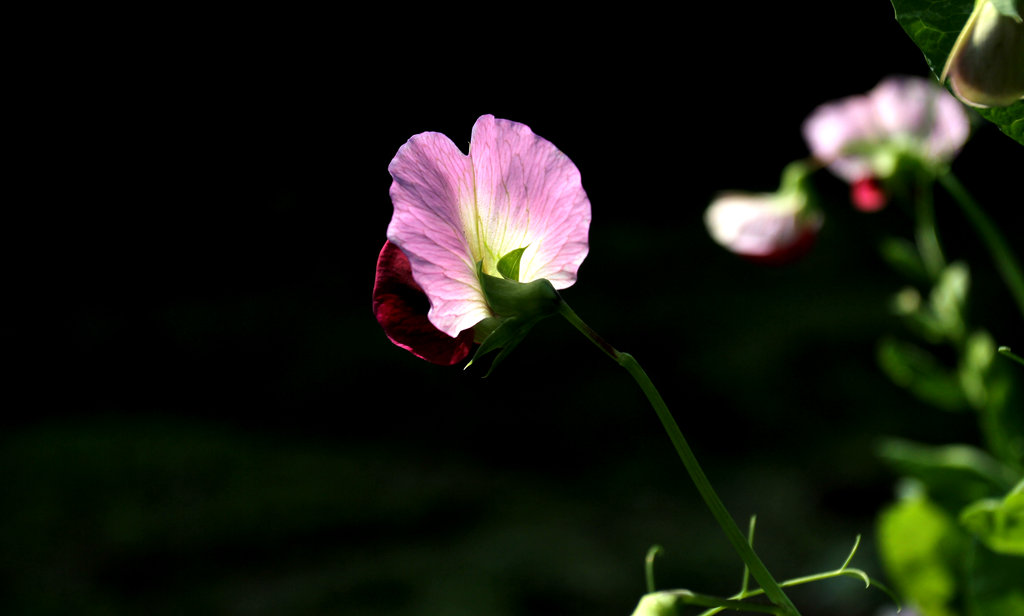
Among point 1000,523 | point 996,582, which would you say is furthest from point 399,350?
point 1000,523

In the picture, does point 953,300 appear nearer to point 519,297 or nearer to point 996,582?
point 996,582

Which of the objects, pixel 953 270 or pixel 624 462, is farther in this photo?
pixel 624 462

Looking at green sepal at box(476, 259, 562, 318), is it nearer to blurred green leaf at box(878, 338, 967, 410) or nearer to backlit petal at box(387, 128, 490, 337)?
backlit petal at box(387, 128, 490, 337)

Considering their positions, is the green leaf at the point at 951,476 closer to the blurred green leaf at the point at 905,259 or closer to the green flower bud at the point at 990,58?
the blurred green leaf at the point at 905,259

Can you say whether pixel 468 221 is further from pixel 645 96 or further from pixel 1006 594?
pixel 645 96

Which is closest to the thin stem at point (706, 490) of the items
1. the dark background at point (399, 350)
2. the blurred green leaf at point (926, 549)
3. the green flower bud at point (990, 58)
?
the green flower bud at point (990, 58)

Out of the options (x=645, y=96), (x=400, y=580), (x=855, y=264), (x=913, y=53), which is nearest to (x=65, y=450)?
(x=400, y=580)

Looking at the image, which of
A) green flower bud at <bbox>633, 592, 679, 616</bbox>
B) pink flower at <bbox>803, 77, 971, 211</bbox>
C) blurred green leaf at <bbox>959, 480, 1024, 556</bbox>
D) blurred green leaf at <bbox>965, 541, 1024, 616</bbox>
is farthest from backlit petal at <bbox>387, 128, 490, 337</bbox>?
pink flower at <bbox>803, 77, 971, 211</bbox>
